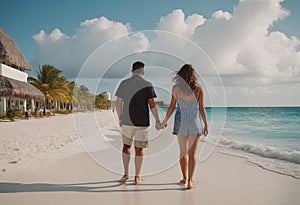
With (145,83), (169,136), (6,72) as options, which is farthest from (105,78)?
(6,72)

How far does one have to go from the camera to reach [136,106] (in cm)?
364

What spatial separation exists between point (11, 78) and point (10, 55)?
172 centimetres

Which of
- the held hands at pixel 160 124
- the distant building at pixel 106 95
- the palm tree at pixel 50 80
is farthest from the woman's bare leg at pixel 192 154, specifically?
the palm tree at pixel 50 80

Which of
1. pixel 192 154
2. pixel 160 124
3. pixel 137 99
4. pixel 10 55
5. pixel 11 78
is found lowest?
pixel 192 154

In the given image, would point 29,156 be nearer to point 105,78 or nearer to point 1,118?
point 105,78

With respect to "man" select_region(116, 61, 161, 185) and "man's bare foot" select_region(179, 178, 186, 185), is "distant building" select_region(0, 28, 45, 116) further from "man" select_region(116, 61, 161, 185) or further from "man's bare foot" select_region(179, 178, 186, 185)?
"man's bare foot" select_region(179, 178, 186, 185)

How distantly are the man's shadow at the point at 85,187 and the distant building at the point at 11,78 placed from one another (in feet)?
56.1

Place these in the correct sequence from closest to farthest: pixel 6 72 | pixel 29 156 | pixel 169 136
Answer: pixel 29 156, pixel 169 136, pixel 6 72

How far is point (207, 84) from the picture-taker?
157 inches

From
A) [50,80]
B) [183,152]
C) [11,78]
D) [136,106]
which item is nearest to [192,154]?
[183,152]

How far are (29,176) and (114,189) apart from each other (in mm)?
1401

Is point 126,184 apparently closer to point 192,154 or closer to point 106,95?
point 192,154

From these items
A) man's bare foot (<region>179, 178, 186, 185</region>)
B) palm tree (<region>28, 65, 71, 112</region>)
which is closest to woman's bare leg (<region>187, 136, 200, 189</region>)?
man's bare foot (<region>179, 178, 186, 185</region>)

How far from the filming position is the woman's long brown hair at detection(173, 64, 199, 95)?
350cm
